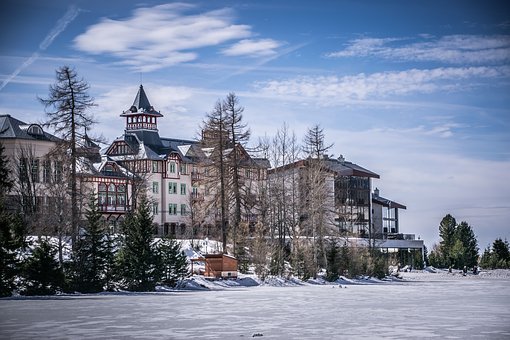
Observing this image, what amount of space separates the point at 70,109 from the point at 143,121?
50.6 meters

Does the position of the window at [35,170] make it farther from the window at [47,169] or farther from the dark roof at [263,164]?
the dark roof at [263,164]

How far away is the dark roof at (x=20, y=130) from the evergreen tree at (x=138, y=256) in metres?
36.5

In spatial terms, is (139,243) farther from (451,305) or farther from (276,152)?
(276,152)

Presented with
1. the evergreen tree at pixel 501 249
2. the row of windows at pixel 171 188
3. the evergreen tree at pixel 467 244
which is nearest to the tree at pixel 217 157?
the row of windows at pixel 171 188

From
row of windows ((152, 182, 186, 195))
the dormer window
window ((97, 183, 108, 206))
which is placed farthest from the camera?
row of windows ((152, 182, 186, 195))

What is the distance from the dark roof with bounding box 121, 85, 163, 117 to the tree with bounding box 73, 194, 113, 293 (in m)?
59.1

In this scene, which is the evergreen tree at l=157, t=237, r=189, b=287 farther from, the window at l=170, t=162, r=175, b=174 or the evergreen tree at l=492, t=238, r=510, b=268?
the evergreen tree at l=492, t=238, r=510, b=268

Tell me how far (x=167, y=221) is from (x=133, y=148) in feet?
A: 34.0

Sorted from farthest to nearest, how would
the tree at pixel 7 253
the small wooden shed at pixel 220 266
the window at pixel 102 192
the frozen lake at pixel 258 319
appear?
the window at pixel 102 192
the small wooden shed at pixel 220 266
the tree at pixel 7 253
the frozen lake at pixel 258 319

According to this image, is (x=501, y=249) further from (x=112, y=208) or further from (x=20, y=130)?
(x=20, y=130)

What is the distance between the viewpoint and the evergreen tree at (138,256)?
3900 centimetres

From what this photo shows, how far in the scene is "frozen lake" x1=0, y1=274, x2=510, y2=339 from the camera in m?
17.2

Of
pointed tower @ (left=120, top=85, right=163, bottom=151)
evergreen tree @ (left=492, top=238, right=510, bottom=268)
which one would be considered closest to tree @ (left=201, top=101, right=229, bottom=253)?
pointed tower @ (left=120, top=85, right=163, bottom=151)

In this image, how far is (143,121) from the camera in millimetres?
95938
